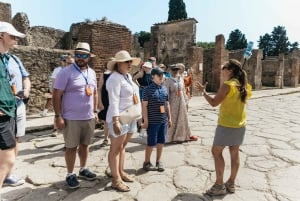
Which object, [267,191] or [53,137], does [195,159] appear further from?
[53,137]

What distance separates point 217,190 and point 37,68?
7.35 meters

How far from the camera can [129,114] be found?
3.43 meters

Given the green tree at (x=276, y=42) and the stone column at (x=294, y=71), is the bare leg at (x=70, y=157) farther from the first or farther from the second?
the green tree at (x=276, y=42)

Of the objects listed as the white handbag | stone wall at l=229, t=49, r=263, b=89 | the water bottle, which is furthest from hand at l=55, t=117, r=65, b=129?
stone wall at l=229, t=49, r=263, b=89

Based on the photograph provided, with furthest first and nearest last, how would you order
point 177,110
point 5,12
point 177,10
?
1. point 177,10
2. point 5,12
3. point 177,110

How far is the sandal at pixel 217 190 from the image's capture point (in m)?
3.42

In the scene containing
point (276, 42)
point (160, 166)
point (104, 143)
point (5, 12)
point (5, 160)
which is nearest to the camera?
point (5, 160)

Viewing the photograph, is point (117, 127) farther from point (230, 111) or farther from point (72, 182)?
point (230, 111)

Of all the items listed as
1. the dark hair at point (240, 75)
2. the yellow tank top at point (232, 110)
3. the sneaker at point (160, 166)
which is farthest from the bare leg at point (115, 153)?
the dark hair at point (240, 75)

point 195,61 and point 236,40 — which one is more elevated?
point 236,40

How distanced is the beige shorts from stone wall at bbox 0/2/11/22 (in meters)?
11.9

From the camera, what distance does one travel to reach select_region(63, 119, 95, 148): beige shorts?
11.3ft

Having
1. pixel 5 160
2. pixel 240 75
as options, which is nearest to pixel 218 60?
pixel 240 75

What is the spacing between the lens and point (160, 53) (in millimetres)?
23688
